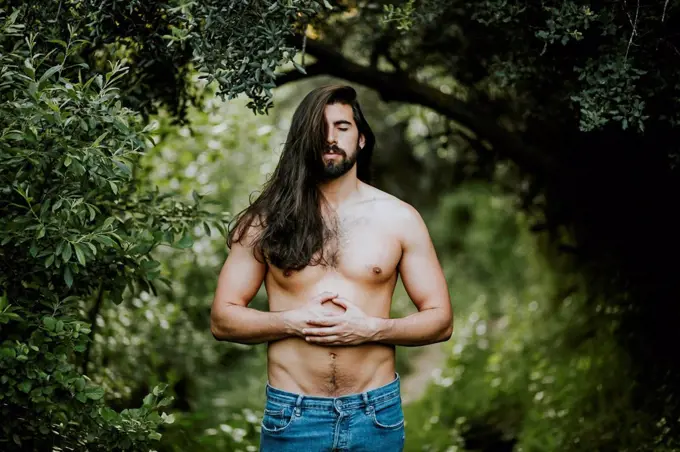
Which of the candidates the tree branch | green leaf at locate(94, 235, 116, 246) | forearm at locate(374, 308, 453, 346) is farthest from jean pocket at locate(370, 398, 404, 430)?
the tree branch

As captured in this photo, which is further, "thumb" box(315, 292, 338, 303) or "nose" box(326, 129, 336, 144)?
"nose" box(326, 129, 336, 144)

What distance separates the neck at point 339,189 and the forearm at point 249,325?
0.60 meters

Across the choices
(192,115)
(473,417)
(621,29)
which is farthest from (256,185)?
(621,29)

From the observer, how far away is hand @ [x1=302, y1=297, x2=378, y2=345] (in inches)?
132

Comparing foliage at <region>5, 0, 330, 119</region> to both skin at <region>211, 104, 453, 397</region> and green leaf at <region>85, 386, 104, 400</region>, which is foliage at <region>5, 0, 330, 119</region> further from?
green leaf at <region>85, 386, 104, 400</region>

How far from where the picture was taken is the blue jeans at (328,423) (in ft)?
10.9

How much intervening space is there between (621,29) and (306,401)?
7.94 feet

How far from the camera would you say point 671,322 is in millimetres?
5195

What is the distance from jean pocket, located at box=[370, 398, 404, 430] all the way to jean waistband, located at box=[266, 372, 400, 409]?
1.1 inches

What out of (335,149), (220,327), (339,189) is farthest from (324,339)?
(335,149)

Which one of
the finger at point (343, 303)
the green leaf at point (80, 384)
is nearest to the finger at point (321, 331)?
the finger at point (343, 303)

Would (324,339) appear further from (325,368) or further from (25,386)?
(25,386)

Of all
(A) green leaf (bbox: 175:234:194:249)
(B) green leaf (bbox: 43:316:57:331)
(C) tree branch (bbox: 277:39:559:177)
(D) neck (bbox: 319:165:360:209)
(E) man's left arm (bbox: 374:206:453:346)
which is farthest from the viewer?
(C) tree branch (bbox: 277:39:559:177)

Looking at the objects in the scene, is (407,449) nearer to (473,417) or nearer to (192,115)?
(473,417)
